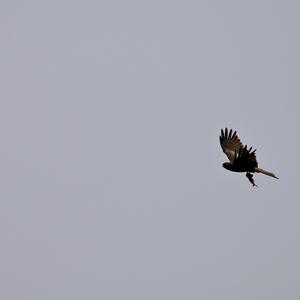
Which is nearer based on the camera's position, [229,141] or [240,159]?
[240,159]

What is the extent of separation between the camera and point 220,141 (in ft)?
110

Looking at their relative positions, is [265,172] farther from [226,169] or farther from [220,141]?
[220,141]

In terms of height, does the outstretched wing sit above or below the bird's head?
above

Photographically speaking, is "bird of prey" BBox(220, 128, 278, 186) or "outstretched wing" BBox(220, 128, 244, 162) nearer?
"bird of prey" BBox(220, 128, 278, 186)

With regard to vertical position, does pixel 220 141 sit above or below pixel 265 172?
above

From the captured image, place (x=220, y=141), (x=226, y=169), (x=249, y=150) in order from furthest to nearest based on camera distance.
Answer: (x=220, y=141) → (x=226, y=169) → (x=249, y=150)

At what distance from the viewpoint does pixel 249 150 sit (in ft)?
95.5

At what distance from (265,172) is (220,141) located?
14.1ft

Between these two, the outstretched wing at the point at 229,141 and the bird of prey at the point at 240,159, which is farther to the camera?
the outstretched wing at the point at 229,141

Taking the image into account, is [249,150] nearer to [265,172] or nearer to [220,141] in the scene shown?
[265,172]

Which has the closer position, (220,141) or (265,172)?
(265,172)

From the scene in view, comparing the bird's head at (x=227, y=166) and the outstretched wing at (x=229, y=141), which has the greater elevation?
the outstretched wing at (x=229, y=141)

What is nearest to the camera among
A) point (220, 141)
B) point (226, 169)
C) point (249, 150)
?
point (249, 150)

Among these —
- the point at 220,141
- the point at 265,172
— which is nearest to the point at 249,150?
the point at 265,172
